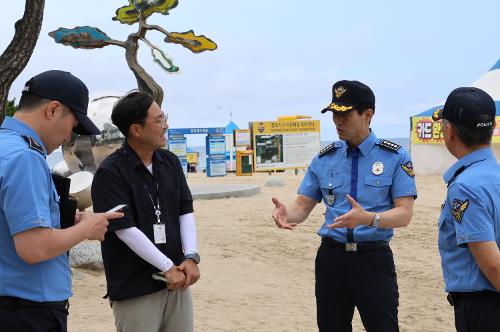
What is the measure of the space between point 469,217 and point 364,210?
798mm

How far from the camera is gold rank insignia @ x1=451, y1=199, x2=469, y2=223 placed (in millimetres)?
2289

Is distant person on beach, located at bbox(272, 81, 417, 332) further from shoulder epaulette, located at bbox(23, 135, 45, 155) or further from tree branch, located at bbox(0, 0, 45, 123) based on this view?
tree branch, located at bbox(0, 0, 45, 123)

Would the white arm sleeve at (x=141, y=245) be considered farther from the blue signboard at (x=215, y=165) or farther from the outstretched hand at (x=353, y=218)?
the blue signboard at (x=215, y=165)

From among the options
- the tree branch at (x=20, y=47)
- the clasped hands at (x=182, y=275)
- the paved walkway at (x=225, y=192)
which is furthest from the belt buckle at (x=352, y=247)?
the paved walkway at (x=225, y=192)

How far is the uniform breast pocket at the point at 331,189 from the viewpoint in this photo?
3355mm

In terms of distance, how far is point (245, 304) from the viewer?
636cm

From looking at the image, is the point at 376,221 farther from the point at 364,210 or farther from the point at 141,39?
the point at 141,39

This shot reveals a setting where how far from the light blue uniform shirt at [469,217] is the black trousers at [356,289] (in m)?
0.68

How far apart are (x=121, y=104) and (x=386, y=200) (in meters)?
1.52

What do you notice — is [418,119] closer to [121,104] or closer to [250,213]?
[250,213]

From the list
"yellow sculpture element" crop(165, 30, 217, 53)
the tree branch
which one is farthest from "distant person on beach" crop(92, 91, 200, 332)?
"yellow sculpture element" crop(165, 30, 217, 53)

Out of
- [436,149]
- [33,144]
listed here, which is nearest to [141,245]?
[33,144]

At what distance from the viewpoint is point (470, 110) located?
Result: 237 cm

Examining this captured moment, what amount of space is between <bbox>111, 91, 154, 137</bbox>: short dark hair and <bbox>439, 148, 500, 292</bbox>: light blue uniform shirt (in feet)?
5.00
